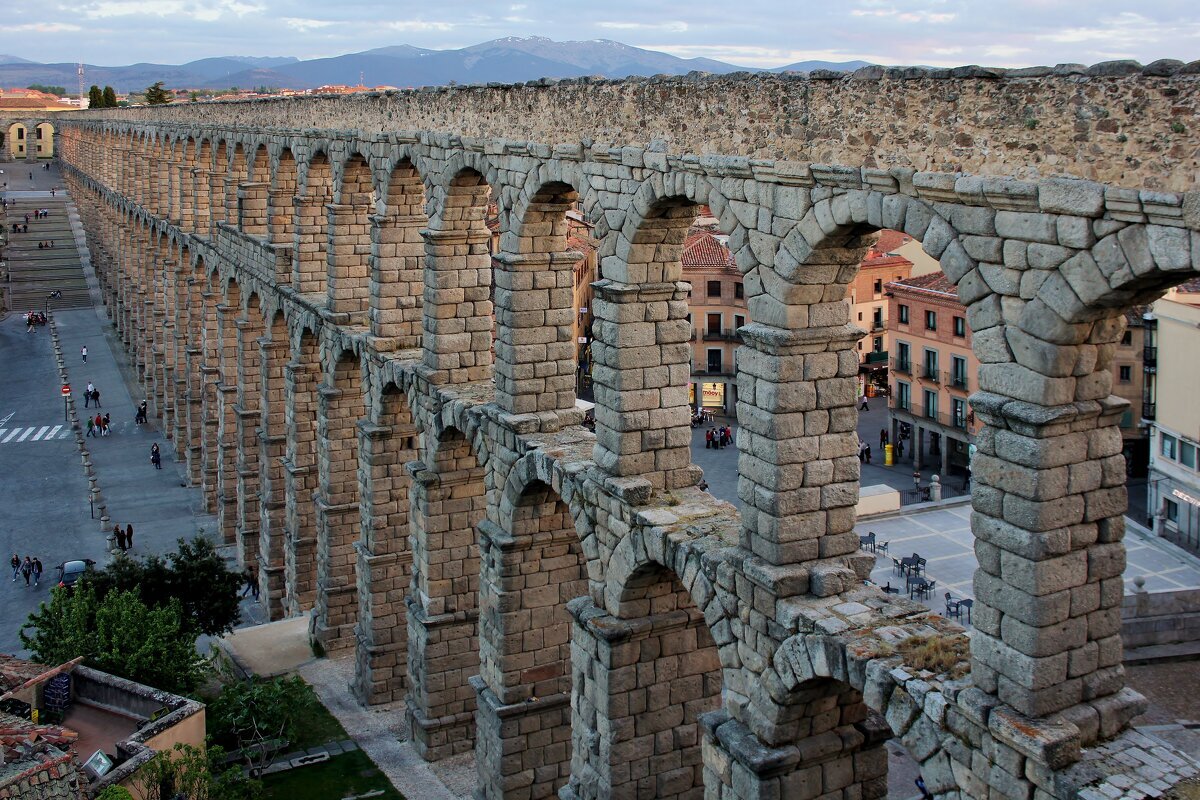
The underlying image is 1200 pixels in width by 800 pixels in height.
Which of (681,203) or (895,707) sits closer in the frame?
(895,707)

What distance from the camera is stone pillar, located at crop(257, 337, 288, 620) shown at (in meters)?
35.4

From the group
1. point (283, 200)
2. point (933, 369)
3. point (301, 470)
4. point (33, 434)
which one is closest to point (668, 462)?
point (301, 470)

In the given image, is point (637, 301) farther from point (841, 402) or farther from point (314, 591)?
point (314, 591)

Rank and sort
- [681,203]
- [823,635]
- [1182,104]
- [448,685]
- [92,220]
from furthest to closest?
1. [92,220]
2. [448,685]
3. [681,203]
4. [823,635]
5. [1182,104]

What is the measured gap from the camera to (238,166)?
138 feet

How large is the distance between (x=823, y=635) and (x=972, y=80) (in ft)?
18.4

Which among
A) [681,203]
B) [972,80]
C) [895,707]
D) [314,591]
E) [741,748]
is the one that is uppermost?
[972,80]

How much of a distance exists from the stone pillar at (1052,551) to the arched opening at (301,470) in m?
23.1

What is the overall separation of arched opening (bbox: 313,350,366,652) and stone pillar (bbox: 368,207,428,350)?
3131mm

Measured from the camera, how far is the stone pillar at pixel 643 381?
56.1 ft

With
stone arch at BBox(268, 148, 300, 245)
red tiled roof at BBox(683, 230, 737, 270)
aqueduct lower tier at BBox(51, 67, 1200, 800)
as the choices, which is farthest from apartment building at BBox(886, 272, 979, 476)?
aqueduct lower tier at BBox(51, 67, 1200, 800)

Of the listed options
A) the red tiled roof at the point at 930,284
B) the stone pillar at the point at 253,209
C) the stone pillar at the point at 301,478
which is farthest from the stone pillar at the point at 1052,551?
the red tiled roof at the point at 930,284

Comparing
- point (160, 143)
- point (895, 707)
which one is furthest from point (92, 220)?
point (895, 707)

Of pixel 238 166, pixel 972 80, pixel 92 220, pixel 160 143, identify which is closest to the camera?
pixel 972 80
